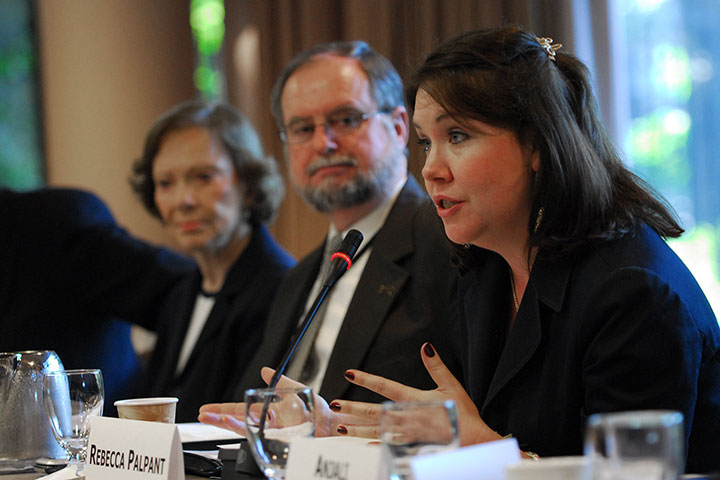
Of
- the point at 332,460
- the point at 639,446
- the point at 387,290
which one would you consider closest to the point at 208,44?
the point at 387,290

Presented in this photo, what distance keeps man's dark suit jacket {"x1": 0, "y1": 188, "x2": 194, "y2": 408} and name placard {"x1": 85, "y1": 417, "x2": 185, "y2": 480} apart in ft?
6.48

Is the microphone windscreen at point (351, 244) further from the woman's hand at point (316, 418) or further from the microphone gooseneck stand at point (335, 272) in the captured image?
the woman's hand at point (316, 418)

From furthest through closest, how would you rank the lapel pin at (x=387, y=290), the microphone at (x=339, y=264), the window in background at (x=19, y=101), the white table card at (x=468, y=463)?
1. the window in background at (x=19, y=101)
2. the lapel pin at (x=387, y=290)
3. the microphone at (x=339, y=264)
4. the white table card at (x=468, y=463)

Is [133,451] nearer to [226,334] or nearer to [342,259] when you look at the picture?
[342,259]

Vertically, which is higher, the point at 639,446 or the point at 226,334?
the point at 639,446

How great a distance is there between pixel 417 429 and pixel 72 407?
2.52ft

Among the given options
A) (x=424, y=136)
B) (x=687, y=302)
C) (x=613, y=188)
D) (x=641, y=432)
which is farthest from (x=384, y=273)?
(x=641, y=432)

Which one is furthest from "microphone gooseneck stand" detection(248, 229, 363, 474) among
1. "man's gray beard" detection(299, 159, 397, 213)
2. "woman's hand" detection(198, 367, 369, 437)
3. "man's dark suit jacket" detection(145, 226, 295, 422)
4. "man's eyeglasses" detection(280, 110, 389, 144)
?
"man's dark suit jacket" detection(145, 226, 295, 422)

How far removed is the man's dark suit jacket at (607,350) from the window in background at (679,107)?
5.59 ft

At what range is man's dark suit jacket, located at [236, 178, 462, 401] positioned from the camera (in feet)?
6.64

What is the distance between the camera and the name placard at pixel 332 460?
90 cm

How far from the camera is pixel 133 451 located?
1.19 m

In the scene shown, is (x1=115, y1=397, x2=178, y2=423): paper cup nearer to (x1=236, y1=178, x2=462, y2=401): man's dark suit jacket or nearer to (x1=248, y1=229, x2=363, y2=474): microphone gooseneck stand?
(x1=248, y1=229, x2=363, y2=474): microphone gooseneck stand

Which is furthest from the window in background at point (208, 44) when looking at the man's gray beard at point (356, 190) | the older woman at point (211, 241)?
the man's gray beard at point (356, 190)
